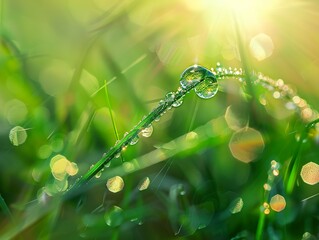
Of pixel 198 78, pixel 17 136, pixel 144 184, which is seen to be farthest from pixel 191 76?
pixel 17 136

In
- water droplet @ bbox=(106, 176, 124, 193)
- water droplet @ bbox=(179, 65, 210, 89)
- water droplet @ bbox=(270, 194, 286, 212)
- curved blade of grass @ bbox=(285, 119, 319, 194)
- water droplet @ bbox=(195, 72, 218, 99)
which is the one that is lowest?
water droplet @ bbox=(270, 194, 286, 212)

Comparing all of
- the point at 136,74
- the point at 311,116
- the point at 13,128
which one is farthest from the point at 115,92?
the point at 311,116

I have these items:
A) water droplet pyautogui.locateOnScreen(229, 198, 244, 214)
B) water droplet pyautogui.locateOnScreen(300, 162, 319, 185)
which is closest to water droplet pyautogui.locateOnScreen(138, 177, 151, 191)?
water droplet pyautogui.locateOnScreen(229, 198, 244, 214)

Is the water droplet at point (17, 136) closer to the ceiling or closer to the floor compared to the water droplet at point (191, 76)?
closer to the ceiling

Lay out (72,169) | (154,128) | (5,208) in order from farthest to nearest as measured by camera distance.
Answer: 1. (154,128)
2. (72,169)
3. (5,208)

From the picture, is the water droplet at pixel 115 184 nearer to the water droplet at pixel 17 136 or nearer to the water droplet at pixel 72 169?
the water droplet at pixel 72 169

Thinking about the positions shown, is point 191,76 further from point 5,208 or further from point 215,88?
point 5,208

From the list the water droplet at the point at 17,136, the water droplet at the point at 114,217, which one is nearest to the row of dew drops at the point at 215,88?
the water droplet at the point at 17,136

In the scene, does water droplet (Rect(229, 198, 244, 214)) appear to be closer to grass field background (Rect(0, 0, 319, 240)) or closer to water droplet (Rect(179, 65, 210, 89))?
grass field background (Rect(0, 0, 319, 240))

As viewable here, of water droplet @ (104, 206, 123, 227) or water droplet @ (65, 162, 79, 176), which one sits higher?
water droplet @ (65, 162, 79, 176)
